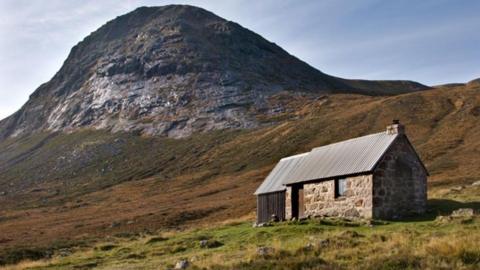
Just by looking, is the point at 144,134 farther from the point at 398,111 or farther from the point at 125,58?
the point at 398,111

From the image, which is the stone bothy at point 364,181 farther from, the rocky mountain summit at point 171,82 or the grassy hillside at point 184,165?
the rocky mountain summit at point 171,82

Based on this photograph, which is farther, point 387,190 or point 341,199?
point 341,199

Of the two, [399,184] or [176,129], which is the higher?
[176,129]

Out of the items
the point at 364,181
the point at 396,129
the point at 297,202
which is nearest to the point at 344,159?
→ the point at 364,181

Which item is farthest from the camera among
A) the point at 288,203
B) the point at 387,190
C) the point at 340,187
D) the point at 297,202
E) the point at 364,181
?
the point at 288,203

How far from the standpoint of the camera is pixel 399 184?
37438mm

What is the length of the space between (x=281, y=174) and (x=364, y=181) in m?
9.48

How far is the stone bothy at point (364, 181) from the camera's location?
120 feet

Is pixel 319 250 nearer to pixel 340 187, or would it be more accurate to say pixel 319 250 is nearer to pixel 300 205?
pixel 340 187

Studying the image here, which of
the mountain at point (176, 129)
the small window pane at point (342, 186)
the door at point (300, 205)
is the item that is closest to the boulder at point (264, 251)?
the small window pane at point (342, 186)

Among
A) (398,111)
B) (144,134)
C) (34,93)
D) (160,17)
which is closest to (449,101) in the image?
(398,111)

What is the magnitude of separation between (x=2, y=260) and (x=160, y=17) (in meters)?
162

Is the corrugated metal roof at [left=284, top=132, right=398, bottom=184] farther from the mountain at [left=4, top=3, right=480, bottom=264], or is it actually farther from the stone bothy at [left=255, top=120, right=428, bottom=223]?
the mountain at [left=4, top=3, right=480, bottom=264]

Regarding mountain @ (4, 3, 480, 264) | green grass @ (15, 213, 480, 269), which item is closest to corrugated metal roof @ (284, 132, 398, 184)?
green grass @ (15, 213, 480, 269)
